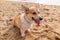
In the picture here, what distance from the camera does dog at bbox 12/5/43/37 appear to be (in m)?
1.68

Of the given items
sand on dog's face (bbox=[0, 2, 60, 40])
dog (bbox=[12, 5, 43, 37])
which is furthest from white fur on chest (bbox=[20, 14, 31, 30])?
sand on dog's face (bbox=[0, 2, 60, 40])

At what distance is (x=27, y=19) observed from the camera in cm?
173

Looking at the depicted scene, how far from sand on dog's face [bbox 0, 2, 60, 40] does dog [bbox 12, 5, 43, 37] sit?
132mm

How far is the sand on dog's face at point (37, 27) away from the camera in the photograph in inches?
72.2

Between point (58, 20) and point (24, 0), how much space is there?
1.13 metres

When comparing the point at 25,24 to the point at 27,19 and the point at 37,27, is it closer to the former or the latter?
the point at 27,19

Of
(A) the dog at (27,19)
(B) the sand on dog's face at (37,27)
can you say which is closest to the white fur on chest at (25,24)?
(A) the dog at (27,19)

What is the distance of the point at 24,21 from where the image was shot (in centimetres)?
176

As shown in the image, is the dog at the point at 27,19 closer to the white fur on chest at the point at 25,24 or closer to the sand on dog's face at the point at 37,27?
the white fur on chest at the point at 25,24

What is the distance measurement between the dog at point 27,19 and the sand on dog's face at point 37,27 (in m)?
0.13

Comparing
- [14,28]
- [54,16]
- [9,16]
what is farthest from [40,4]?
[14,28]

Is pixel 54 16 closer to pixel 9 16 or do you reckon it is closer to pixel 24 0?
pixel 9 16

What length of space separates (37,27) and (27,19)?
1.12 ft

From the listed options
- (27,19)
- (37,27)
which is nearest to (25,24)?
(27,19)
